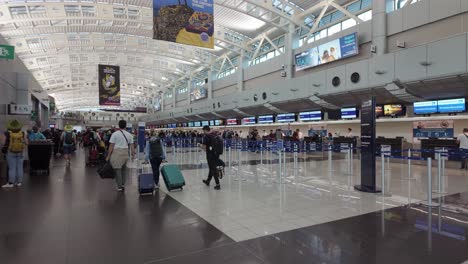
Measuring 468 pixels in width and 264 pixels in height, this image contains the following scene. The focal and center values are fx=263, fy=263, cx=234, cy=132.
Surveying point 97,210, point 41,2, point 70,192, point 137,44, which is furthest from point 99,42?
point 97,210

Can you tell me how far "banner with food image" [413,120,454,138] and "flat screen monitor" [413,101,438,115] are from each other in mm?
1691

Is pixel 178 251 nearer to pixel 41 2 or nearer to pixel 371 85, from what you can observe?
pixel 371 85

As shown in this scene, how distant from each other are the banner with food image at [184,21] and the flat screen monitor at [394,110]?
955cm

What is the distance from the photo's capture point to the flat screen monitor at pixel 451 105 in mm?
10742

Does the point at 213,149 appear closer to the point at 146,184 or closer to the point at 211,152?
the point at 211,152

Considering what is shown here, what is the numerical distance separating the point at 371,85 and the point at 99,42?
24.3 metres

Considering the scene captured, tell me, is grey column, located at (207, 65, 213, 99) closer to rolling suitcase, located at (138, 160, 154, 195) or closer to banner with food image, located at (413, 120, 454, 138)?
→ banner with food image, located at (413, 120, 454, 138)

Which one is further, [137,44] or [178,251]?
[137,44]

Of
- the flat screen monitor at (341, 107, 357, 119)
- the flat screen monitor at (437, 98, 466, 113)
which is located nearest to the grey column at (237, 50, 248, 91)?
the flat screen monitor at (341, 107, 357, 119)

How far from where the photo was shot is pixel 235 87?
2555cm

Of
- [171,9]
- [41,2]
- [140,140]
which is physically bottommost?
[140,140]

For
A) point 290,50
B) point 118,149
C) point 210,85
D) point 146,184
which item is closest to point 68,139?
point 118,149

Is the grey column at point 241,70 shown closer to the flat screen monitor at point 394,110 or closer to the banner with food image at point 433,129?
the flat screen monitor at point 394,110

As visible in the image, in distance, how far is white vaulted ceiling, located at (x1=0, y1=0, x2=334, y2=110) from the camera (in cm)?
1788
